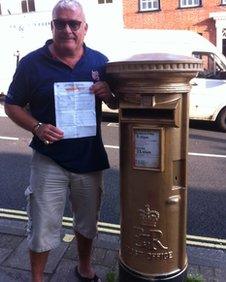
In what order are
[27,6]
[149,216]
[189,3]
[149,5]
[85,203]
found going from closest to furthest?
[149,216], [85,203], [189,3], [149,5], [27,6]

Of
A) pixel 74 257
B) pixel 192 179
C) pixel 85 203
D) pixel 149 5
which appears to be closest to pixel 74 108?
pixel 85 203

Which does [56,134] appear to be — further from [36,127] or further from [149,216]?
[149,216]

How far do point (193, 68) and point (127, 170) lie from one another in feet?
2.37

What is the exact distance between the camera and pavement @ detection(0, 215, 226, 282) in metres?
3.22

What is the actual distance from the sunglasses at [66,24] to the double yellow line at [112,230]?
2021 mm

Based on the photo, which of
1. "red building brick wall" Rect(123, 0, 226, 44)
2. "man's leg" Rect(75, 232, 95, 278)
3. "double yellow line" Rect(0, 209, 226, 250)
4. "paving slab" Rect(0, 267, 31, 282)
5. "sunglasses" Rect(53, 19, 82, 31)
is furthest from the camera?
"red building brick wall" Rect(123, 0, 226, 44)

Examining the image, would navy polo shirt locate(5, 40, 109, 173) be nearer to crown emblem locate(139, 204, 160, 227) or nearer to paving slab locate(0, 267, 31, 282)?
crown emblem locate(139, 204, 160, 227)

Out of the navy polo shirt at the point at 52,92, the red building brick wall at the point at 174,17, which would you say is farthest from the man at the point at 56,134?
the red building brick wall at the point at 174,17

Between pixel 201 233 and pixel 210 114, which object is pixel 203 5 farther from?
pixel 201 233

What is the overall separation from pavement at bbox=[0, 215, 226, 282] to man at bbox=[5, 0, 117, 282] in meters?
0.41

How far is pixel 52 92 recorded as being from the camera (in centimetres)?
250

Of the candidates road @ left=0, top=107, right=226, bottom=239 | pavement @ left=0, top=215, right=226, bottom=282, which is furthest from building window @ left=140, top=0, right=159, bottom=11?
pavement @ left=0, top=215, right=226, bottom=282

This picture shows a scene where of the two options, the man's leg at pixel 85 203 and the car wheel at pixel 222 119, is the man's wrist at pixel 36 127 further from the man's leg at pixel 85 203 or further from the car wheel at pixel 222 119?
the car wheel at pixel 222 119

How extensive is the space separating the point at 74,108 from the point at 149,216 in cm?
80
